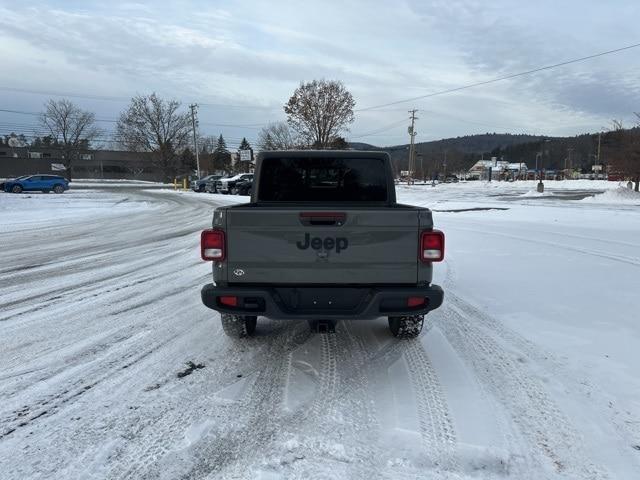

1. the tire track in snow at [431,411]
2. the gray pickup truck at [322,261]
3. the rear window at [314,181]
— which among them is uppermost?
the rear window at [314,181]

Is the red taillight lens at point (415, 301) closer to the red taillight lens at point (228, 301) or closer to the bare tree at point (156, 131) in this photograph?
the red taillight lens at point (228, 301)

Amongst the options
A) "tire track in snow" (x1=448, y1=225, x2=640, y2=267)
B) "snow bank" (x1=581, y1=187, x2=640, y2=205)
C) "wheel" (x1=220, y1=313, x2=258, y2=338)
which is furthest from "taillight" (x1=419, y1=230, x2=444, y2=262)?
"snow bank" (x1=581, y1=187, x2=640, y2=205)

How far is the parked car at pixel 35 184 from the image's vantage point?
40344mm

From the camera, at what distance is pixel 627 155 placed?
112 feet

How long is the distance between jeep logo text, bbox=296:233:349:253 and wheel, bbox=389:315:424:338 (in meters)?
1.27

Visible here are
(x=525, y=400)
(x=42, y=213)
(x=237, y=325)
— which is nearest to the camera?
(x=525, y=400)

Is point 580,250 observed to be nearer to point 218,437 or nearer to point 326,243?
point 326,243

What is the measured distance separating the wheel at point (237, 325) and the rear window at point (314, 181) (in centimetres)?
146

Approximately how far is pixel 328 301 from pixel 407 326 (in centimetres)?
120

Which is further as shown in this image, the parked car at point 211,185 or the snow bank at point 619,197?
the parked car at point 211,185

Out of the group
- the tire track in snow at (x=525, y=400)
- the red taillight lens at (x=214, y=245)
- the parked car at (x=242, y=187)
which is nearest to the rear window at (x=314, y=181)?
the red taillight lens at (x=214, y=245)

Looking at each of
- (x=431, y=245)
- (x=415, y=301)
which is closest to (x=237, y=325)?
(x=415, y=301)

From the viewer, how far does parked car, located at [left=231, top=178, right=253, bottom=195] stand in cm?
3860

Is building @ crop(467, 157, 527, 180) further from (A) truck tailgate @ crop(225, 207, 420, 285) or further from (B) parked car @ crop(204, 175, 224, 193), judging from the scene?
(A) truck tailgate @ crop(225, 207, 420, 285)
